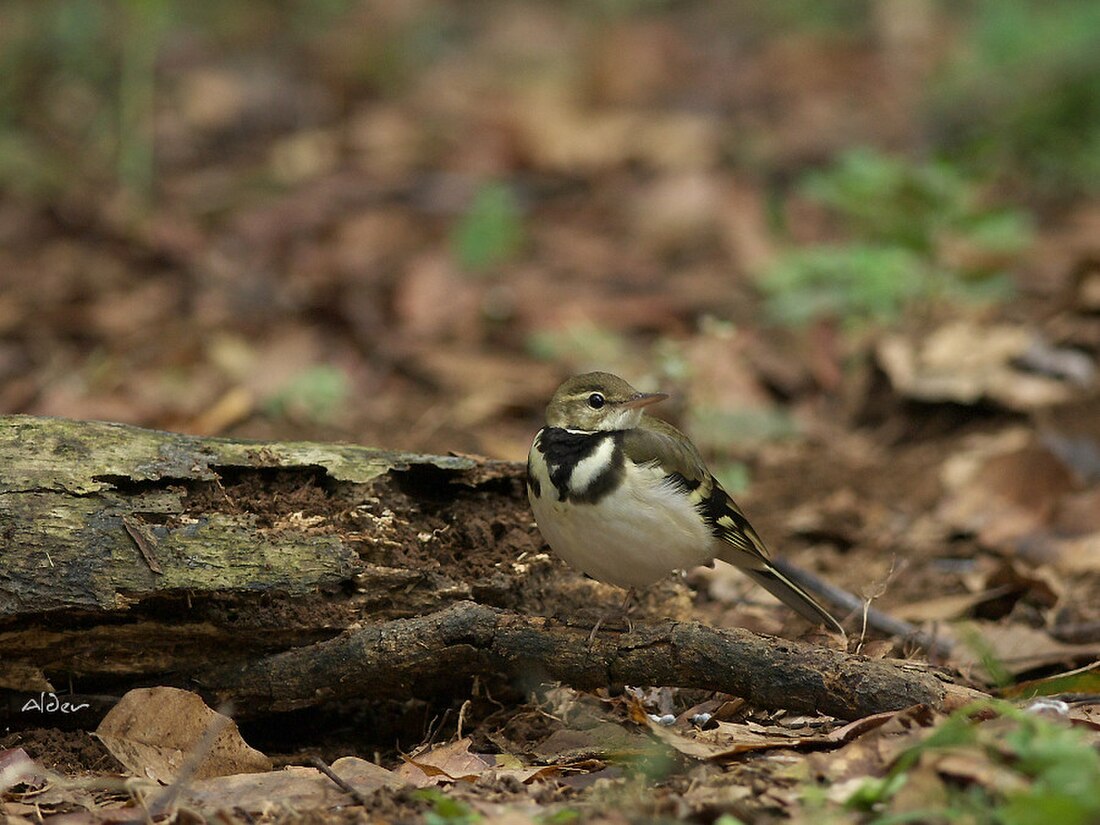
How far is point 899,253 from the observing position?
891 cm

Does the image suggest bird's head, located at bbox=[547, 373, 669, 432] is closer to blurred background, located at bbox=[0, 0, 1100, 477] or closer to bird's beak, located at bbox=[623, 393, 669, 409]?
bird's beak, located at bbox=[623, 393, 669, 409]

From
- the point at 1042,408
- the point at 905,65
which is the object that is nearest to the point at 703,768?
the point at 1042,408

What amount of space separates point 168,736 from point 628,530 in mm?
1618

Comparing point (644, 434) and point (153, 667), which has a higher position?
point (644, 434)

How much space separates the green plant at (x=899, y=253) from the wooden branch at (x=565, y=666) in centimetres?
475

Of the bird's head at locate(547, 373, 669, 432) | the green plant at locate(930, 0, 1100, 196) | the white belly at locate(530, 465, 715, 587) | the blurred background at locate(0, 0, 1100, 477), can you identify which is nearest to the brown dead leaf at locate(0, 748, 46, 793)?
the white belly at locate(530, 465, 715, 587)

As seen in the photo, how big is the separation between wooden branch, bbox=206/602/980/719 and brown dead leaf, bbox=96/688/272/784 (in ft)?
0.62

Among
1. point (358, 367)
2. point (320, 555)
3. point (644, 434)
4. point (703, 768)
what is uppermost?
point (358, 367)

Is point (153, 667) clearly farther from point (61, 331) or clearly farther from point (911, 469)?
point (61, 331)

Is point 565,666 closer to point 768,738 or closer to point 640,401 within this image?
point 768,738

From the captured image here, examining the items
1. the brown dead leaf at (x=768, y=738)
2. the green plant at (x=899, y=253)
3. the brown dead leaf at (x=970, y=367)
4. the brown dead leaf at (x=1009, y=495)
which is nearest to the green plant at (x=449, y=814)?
the brown dead leaf at (x=768, y=738)

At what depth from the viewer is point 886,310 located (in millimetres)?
8742

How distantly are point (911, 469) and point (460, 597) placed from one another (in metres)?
3.69

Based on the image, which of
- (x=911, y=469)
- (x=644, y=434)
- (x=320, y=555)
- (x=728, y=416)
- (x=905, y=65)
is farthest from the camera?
(x=905, y=65)
